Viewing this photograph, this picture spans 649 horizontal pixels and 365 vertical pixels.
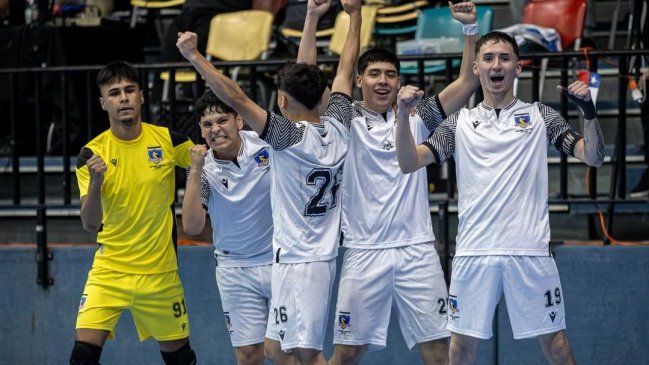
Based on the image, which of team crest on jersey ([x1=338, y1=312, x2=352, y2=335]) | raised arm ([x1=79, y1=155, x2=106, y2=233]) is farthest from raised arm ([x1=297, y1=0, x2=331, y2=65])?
team crest on jersey ([x1=338, y1=312, x2=352, y2=335])

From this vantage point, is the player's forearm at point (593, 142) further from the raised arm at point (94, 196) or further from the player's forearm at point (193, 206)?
the raised arm at point (94, 196)

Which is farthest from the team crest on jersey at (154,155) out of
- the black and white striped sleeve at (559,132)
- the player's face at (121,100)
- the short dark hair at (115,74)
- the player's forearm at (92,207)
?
the black and white striped sleeve at (559,132)

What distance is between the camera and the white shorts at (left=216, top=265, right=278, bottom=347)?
26.7 feet

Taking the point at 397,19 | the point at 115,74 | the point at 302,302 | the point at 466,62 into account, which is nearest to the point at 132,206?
the point at 115,74

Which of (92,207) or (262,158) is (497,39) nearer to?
(262,158)

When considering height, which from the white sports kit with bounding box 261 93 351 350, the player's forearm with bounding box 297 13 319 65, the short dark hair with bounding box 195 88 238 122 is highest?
the player's forearm with bounding box 297 13 319 65

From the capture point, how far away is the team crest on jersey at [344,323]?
7691 mm

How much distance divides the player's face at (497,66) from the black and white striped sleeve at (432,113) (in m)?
0.45

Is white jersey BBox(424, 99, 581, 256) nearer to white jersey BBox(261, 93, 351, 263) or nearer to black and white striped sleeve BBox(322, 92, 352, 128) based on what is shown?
black and white striped sleeve BBox(322, 92, 352, 128)

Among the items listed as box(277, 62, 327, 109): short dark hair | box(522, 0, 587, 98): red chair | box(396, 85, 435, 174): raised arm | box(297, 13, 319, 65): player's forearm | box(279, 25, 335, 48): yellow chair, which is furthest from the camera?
box(279, 25, 335, 48): yellow chair

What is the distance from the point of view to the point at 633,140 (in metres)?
11.1

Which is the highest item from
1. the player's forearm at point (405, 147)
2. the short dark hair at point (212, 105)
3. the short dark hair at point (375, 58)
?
the short dark hair at point (375, 58)

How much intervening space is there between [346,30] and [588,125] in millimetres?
5253

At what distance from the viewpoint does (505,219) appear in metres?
7.41
